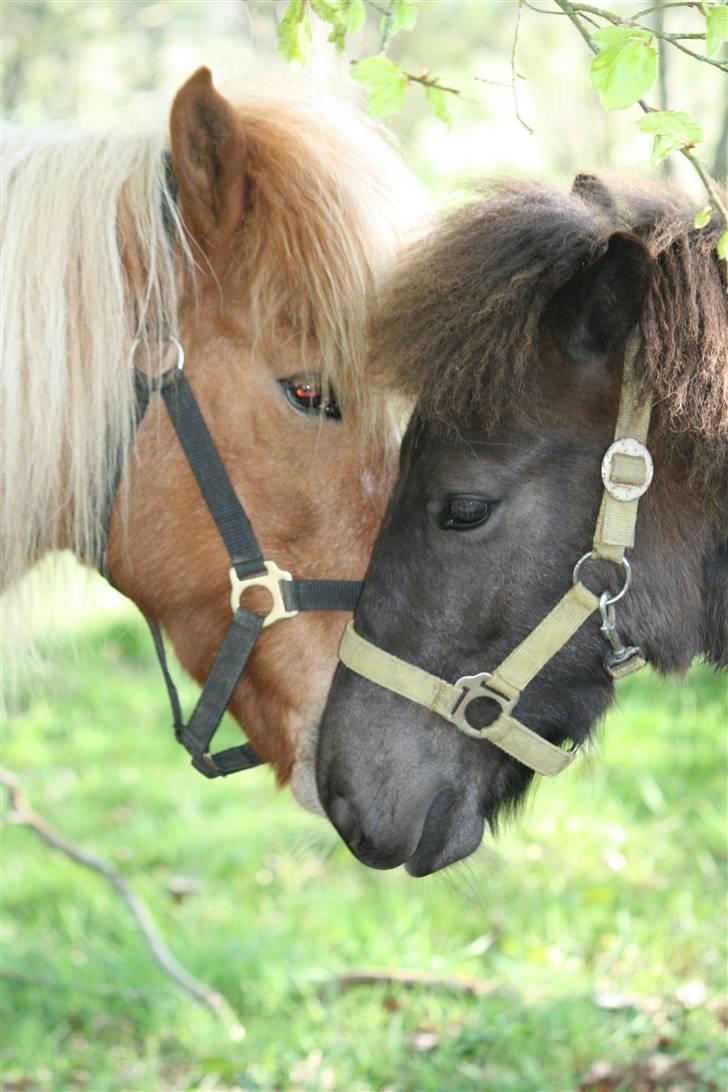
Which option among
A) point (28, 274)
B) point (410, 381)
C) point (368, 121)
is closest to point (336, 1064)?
point (410, 381)

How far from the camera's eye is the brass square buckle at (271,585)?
2467 millimetres

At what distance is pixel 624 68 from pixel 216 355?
3.44 feet

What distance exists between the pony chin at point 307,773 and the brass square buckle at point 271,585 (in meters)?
0.24

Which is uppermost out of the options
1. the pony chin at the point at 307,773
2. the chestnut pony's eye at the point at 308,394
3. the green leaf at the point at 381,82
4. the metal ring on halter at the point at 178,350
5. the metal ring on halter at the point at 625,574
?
the green leaf at the point at 381,82

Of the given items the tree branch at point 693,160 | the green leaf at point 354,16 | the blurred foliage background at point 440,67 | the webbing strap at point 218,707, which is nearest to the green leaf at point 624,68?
the tree branch at point 693,160

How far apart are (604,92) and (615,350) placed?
0.52 metres

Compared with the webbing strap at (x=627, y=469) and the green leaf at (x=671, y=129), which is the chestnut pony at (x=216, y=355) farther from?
the green leaf at (x=671, y=129)

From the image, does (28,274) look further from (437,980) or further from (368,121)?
(437,980)

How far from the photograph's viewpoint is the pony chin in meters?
2.47

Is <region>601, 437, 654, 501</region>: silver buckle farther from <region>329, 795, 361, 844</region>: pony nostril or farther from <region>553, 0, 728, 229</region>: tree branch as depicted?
<region>329, 795, 361, 844</region>: pony nostril

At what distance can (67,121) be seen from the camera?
2.83m

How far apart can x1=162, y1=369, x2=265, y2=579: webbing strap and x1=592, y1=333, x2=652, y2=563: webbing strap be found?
74 cm

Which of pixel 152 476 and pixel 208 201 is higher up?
pixel 208 201

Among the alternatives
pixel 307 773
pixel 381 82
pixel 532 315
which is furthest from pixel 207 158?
pixel 307 773
